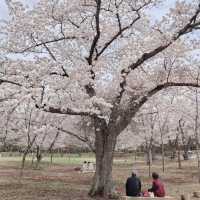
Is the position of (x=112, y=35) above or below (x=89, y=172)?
above

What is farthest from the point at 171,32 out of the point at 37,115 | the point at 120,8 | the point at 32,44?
the point at 37,115

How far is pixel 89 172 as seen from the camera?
3834 centimetres

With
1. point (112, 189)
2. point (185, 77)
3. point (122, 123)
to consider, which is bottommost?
point (112, 189)

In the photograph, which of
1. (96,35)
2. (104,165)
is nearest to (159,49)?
(96,35)

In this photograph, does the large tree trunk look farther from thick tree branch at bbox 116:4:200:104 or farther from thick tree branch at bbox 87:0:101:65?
thick tree branch at bbox 87:0:101:65

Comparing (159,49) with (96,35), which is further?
(159,49)

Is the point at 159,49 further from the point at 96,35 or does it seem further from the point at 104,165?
the point at 104,165

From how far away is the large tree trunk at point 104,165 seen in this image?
18297 millimetres

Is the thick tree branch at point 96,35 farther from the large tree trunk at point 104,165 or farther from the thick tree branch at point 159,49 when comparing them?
the large tree trunk at point 104,165

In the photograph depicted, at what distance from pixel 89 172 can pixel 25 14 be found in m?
23.0

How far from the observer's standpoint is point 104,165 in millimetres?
18438

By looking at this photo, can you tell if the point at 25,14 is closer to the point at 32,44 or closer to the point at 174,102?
the point at 32,44

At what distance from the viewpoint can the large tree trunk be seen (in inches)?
720

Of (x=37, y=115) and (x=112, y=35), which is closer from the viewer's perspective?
(x=112, y=35)
